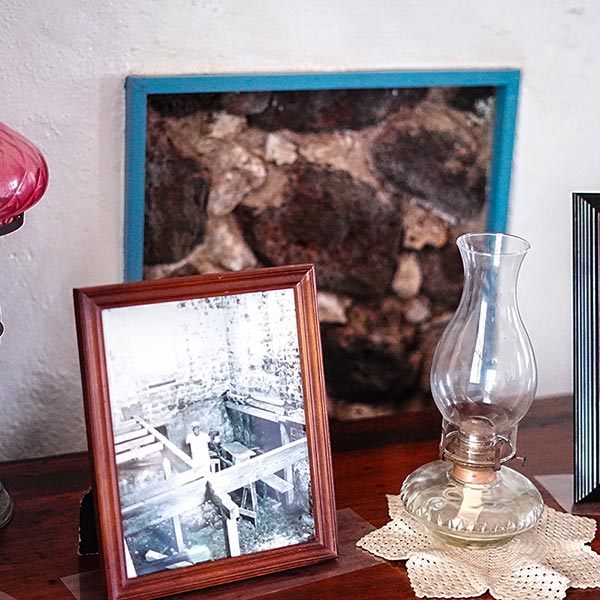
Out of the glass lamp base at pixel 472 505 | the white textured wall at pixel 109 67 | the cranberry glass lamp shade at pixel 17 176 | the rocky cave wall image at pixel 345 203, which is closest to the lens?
the cranberry glass lamp shade at pixel 17 176

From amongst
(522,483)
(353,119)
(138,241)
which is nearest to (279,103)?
(353,119)

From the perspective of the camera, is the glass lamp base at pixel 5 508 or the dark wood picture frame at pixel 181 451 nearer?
the dark wood picture frame at pixel 181 451

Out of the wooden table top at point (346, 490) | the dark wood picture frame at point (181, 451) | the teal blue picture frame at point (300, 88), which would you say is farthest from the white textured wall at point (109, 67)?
the dark wood picture frame at point (181, 451)

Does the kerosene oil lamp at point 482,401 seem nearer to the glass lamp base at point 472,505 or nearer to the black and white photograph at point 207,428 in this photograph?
the glass lamp base at point 472,505

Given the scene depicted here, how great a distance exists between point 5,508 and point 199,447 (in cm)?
25

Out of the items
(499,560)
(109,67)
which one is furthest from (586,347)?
(109,67)

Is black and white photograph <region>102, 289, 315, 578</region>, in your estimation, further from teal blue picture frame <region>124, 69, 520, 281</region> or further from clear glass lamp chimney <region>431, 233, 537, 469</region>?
teal blue picture frame <region>124, 69, 520, 281</region>

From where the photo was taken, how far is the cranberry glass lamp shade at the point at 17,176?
2.75 feet

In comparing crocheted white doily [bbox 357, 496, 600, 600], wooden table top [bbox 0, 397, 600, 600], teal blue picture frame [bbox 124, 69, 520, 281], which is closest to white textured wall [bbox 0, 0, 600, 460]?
teal blue picture frame [bbox 124, 69, 520, 281]

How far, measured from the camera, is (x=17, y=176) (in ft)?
2.77

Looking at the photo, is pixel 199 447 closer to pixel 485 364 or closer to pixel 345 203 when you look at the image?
pixel 485 364

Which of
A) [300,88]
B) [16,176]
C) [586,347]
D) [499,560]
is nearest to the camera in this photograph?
[16,176]

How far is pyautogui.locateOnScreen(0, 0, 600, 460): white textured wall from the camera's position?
1.08 m

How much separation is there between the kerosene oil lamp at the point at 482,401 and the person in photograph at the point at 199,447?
240 mm
